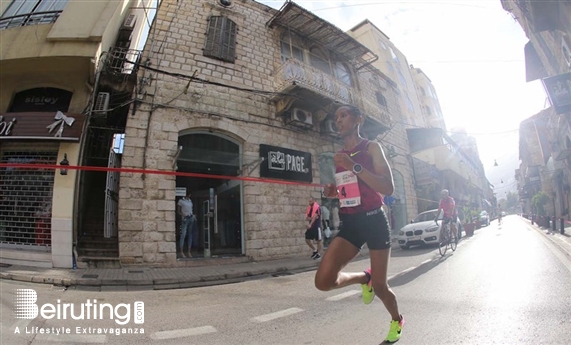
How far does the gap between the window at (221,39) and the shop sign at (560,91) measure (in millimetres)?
11066

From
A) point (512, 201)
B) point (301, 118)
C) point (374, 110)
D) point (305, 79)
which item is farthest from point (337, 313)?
point (512, 201)

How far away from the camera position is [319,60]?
1375 centimetres

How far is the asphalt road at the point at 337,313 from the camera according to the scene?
2.58 m

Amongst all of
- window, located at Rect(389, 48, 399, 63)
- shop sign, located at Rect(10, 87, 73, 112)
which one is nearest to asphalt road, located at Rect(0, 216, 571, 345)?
shop sign, located at Rect(10, 87, 73, 112)

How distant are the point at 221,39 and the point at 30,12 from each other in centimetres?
610

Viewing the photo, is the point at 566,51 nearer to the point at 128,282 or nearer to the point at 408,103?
the point at 408,103

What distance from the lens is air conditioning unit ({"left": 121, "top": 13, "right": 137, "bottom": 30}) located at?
1006 centimetres

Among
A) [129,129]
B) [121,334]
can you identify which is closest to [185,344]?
[121,334]

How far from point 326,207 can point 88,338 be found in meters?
9.59

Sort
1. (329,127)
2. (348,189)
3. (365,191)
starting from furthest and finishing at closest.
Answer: (329,127), (348,189), (365,191)

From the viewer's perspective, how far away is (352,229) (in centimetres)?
235

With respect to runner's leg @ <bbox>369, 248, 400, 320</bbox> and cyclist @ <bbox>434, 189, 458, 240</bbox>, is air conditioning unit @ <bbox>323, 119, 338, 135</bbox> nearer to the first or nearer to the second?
cyclist @ <bbox>434, 189, 458, 240</bbox>

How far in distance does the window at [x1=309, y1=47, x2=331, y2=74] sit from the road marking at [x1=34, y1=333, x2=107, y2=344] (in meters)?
12.9

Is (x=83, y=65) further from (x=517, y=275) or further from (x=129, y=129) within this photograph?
(x=517, y=275)
